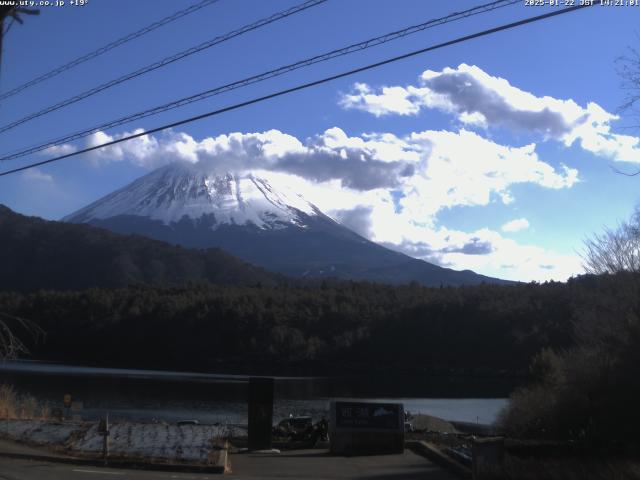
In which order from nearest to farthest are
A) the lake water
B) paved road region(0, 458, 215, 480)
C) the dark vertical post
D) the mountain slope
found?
paved road region(0, 458, 215, 480), the dark vertical post, the lake water, the mountain slope

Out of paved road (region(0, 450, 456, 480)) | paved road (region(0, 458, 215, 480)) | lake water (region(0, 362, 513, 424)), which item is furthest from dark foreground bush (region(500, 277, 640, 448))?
lake water (region(0, 362, 513, 424))

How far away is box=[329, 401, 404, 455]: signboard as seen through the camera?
753 inches

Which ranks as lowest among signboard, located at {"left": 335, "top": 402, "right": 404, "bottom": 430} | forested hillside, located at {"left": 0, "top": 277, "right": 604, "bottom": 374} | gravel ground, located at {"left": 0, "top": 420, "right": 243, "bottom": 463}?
gravel ground, located at {"left": 0, "top": 420, "right": 243, "bottom": 463}

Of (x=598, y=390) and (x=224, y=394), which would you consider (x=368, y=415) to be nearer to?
(x=598, y=390)

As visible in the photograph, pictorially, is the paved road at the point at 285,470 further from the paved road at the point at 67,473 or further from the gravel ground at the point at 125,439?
the gravel ground at the point at 125,439

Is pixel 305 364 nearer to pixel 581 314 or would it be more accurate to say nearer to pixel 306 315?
pixel 306 315

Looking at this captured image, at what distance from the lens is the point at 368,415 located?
62.8ft

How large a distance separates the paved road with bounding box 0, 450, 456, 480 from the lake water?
908 inches

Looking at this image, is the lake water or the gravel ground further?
the lake water

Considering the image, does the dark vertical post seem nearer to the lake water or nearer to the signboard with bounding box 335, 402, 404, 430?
the signboard with bounding box 335, 402, 404, 430

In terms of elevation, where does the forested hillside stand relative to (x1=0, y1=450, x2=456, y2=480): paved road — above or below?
above

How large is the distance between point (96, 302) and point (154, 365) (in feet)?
61.1

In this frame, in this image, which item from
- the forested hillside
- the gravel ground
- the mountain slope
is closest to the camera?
the gravel ground

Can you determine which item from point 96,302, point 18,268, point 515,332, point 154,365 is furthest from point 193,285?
point 515,332
